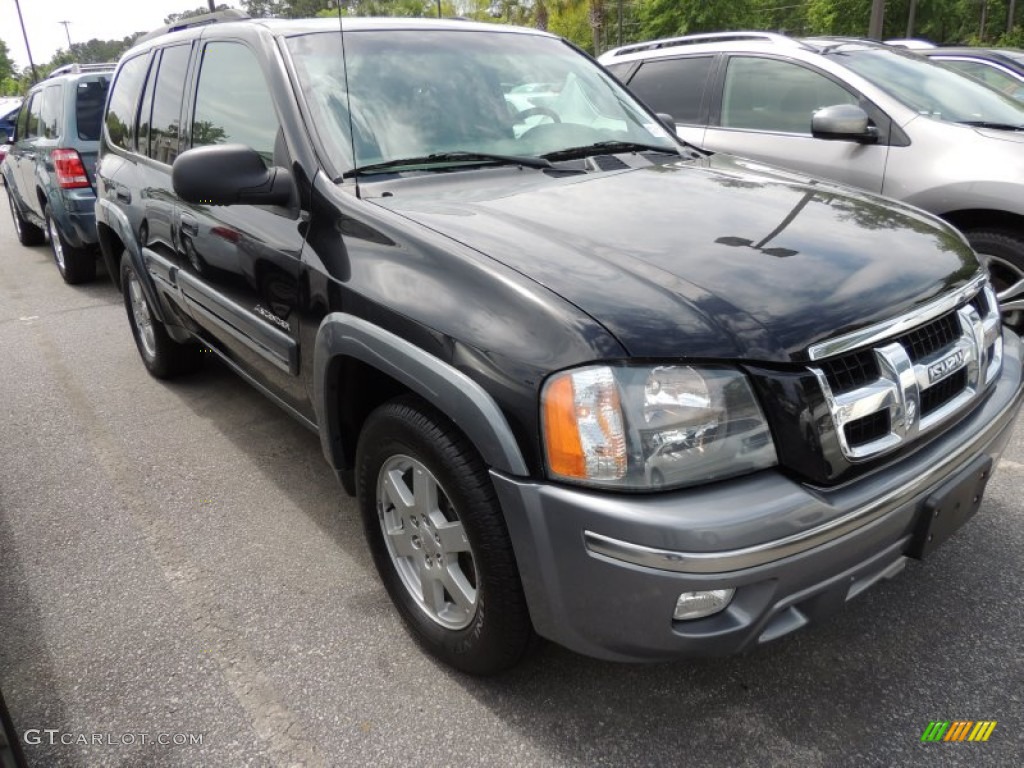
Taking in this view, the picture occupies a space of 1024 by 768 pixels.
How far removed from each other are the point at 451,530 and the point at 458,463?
265 mm

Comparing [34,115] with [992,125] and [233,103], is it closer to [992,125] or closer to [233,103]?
[233,103]

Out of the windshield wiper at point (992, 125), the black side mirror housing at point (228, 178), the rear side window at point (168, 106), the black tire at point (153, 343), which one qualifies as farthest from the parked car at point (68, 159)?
the windshield wiper at point (992, 125)

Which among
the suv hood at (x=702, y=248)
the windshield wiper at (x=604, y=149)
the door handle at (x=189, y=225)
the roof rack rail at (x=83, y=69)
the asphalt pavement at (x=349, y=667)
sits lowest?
the asphalt pavement at (x=349, y=667)

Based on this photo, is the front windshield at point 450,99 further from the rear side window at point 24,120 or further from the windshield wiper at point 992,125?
the rear side window at point 24,120

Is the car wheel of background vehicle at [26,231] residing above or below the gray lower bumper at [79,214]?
below

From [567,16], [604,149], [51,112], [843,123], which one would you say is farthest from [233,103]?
[567,16]

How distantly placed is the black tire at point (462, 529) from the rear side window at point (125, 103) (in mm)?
2858

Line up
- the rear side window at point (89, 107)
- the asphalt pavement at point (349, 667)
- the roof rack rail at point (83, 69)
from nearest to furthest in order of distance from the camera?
the asphalt pavement at point (349, 667), the rear side window at point (89, 107), the roof rack rail at point (83, 69)

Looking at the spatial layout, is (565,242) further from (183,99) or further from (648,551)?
(183,99)

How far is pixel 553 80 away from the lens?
10.2ft

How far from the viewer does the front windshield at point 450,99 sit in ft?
8.34

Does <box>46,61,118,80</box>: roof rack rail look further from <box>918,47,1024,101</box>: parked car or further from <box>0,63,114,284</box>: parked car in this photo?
<box>918,47,1024,101</box>: parked car

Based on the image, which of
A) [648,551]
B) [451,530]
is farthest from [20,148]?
[648,551]

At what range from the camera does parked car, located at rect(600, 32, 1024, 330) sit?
4012mm
